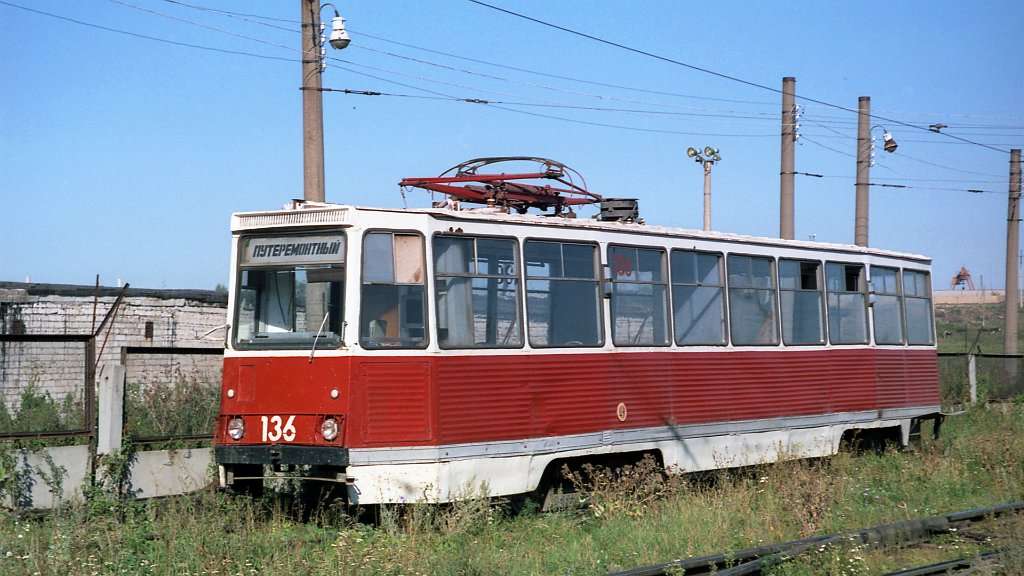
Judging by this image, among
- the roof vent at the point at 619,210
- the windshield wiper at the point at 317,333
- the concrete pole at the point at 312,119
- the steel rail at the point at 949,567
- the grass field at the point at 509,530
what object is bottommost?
the steel rail at the point at 949,567

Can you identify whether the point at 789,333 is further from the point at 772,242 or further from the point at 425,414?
the point at 425,414

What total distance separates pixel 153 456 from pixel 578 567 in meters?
5.61

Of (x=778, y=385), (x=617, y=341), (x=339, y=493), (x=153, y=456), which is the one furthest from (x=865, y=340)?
(x=153, y=456)

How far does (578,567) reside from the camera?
8469 mm

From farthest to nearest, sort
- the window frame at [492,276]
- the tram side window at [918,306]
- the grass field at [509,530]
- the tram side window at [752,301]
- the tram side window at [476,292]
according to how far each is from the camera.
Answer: the tram side window at [918,306], the tram side window at [752,301], the tram side window at [476,292], the window frame at [492,276], the grass field at [509,530]

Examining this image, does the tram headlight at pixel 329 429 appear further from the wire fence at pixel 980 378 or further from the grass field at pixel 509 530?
the wire fence at pixel 980 378

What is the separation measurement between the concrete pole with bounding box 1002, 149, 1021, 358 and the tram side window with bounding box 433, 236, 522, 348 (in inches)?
953

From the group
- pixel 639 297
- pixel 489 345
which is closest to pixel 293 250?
pixel 489 345

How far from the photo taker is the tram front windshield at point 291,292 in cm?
1003

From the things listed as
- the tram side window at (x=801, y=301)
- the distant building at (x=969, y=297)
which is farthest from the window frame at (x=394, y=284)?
the distant building at (x=969, y=297)

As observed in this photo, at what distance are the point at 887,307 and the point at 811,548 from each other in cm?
827

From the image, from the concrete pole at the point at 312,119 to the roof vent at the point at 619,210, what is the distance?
3.15m

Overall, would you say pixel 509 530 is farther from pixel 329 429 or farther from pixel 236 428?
pixel 236 428

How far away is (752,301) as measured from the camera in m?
13.8
